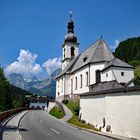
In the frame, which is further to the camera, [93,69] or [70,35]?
[70,35]

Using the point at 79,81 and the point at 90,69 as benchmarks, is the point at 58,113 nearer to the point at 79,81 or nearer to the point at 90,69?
the point at 90,69

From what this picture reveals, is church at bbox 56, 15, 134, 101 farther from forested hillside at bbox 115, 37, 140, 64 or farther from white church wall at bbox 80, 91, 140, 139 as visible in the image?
forested hillside at bbox 115, 37, 140, 64

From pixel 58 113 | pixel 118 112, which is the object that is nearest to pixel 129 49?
A: pixel 58 113

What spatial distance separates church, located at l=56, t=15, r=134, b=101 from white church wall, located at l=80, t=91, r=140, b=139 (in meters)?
11.0

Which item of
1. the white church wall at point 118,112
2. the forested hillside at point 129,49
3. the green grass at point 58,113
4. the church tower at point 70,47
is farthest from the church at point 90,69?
the forested hillside at point 129,49

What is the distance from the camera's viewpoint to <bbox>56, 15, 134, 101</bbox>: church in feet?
133

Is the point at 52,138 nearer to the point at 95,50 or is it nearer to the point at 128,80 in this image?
the point at 128,80

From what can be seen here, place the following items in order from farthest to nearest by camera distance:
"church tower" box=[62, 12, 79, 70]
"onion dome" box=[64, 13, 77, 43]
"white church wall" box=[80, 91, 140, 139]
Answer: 1. "onion dome" box=[64, 13, 77, 43]
2. "church tower" box=[62, 12, 79, 70]
3. "white church wall" box=[80, 91, 140, 139]

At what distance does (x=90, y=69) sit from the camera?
4934cm

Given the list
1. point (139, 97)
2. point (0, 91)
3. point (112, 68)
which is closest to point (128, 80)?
point (112, 68)

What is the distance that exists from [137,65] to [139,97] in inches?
3223

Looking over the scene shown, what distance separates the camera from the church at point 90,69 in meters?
40.5

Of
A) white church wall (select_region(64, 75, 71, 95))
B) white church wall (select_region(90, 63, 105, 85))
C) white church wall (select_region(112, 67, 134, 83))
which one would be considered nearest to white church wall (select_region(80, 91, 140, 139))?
white church wall (select_region(112, 67, 134, 83))

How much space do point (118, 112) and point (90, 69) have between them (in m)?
29.0
